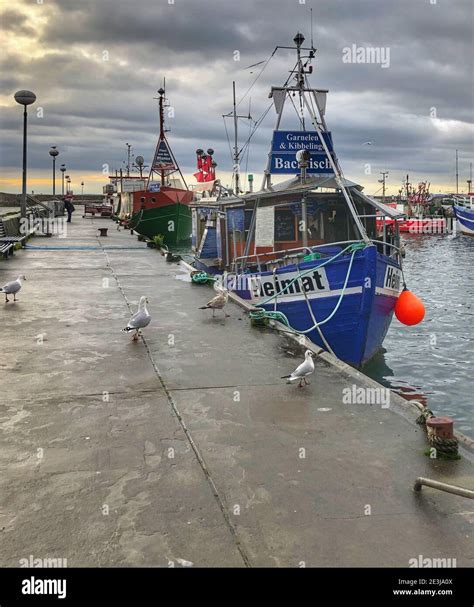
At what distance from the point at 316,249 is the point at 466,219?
66.6 metres

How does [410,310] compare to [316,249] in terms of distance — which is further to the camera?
[316,249]

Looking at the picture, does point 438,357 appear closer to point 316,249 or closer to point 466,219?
point 316,249

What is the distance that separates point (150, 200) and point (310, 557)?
130ft

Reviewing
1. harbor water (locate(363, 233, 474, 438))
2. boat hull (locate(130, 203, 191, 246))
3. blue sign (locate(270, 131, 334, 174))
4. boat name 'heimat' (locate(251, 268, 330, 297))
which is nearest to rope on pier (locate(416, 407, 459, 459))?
harbor water (locate(363, 233, 474, 438))

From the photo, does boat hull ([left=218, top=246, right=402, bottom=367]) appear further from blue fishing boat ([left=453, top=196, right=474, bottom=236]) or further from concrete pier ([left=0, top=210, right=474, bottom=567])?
blue fishing boat ([left=453, top=196, right=474, bottom=236])

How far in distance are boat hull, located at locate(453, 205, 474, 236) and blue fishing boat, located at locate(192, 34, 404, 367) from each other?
63.0m

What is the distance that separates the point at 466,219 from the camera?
72.4 metres

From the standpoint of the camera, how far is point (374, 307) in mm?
11062

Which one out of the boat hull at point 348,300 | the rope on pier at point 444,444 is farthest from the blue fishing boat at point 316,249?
the rope on pier at point 444,444

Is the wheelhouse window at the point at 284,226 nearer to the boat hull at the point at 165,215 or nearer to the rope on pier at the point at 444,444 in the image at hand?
the rope on pier at the point at 444,444

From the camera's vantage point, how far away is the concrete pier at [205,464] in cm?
378

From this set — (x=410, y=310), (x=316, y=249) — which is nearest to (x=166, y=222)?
(x=316, y=249)

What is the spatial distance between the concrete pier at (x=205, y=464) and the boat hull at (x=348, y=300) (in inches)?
90.9
